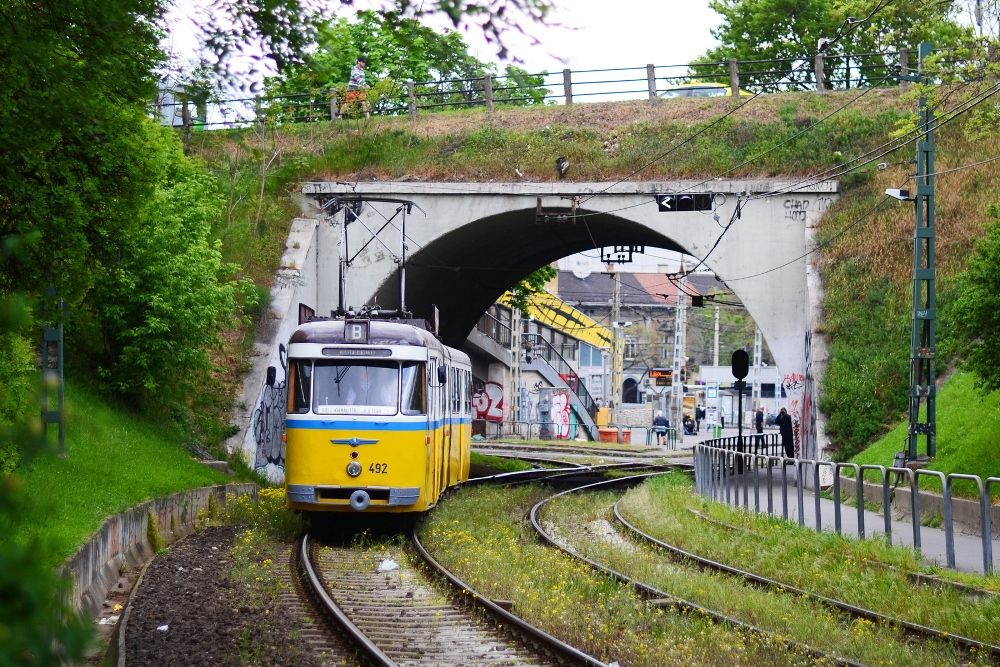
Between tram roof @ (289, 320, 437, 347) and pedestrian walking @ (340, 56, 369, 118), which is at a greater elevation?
pedestrian walking @ (340, 56, 369, 118)

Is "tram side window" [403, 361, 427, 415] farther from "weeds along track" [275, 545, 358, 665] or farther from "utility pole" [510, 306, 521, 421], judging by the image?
"utility pole" [510, 306, 521, 421]

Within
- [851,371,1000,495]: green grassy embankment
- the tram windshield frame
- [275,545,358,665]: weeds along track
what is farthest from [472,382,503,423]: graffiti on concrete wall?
[275,545,358,665]: weeds along track

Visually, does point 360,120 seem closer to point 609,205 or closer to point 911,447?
point 609,205

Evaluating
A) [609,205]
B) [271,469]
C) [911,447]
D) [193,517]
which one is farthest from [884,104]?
[193,517]

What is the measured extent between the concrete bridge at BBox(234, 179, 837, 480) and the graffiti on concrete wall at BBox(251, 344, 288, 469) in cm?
58

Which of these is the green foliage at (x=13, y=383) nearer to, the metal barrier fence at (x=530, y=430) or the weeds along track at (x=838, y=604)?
the weeds along track at (x=838, y=604)

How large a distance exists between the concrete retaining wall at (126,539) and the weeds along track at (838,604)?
21.8 feet

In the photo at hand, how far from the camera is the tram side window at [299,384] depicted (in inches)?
617

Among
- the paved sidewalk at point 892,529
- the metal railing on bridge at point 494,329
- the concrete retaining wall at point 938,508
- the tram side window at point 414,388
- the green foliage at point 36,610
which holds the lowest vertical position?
the paved sidewalk at point 892,529

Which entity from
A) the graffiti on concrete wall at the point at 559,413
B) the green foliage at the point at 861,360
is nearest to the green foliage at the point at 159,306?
the green foliage at the point at 861,360

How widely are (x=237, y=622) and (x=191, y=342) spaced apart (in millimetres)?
11264

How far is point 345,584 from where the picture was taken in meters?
12.5

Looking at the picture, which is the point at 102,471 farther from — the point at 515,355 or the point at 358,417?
the point at 515,355

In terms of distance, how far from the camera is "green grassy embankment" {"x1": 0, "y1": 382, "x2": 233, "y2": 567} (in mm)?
11688
